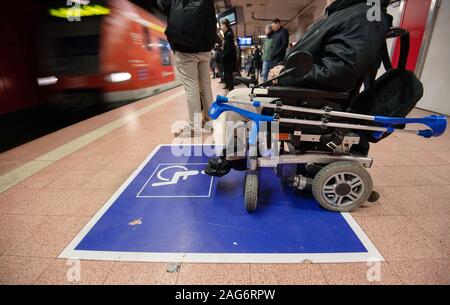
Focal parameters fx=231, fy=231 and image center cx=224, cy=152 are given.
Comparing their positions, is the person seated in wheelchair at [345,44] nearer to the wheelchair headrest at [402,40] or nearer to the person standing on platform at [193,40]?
the wheelchair headrest at [402,40]

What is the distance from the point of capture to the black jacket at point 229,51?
4.61 meters

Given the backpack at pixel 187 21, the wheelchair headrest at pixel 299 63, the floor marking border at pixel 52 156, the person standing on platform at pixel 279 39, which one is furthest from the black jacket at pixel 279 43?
the wheelchair headrest at pixel 299 63

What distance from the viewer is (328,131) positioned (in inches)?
52.7

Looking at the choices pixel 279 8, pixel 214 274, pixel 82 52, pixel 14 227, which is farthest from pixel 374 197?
pixel 279 8

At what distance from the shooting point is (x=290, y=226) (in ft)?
4.22

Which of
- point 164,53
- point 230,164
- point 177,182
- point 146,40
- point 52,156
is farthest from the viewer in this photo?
point 164,53

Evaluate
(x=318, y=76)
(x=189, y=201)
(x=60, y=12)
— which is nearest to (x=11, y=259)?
(x=189, y=201)

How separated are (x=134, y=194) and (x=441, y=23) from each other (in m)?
5.21

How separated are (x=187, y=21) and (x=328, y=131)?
1.65 metres

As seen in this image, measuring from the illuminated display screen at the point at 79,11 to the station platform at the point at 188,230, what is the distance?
11.5 feet

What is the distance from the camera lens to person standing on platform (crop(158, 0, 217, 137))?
2137 mm

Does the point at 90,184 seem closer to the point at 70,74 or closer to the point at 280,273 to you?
the point at 280,273

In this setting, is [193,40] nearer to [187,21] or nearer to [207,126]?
[187,21]

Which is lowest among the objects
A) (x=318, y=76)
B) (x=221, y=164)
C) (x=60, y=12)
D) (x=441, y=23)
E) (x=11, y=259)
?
(x=11, y=259)
